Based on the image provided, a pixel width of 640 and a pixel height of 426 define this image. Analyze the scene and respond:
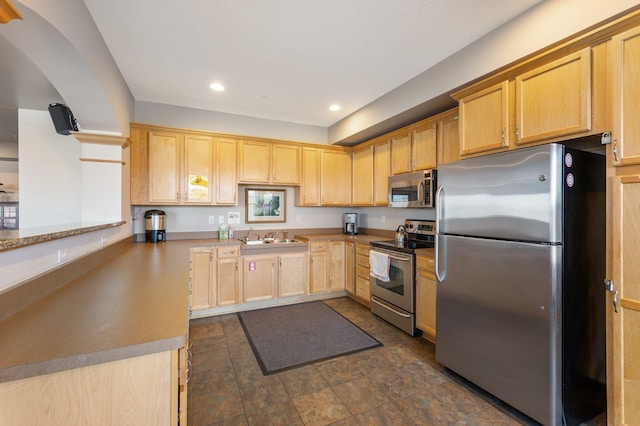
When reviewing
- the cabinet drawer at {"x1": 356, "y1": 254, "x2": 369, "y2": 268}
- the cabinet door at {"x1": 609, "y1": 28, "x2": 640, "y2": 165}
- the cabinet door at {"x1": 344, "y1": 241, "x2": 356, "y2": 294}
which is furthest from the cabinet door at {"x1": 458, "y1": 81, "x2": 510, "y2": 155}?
the cabinet door at {"x1": 344, "y1": 241, "x2": 356, "y2": 294}

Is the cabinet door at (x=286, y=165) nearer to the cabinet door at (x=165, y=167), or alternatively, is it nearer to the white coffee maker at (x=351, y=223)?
the white coffee maker at (x=351, y=223)

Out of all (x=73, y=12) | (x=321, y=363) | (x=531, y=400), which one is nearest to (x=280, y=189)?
(x=321, y=363)

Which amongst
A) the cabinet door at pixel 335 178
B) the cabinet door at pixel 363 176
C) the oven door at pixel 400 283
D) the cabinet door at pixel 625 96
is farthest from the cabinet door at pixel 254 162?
the cabinet door at pixel 625 96

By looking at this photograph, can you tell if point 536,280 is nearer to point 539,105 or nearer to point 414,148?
point 539,105

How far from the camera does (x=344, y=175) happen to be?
4.57m

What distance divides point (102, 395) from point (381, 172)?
3.56 m

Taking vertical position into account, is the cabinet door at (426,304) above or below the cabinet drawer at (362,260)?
below

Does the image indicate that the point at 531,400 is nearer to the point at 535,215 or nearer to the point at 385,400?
the point at 385,400

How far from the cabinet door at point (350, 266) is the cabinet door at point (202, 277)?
186 cm

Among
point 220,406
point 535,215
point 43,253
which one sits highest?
point 535,215

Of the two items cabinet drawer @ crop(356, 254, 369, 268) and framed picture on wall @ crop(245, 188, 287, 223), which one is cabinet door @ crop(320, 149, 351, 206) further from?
cabinet drawer @ crop(356, 254, 369, 268)

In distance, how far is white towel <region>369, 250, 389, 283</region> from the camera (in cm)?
327

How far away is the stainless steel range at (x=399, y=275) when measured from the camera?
9.72 ft

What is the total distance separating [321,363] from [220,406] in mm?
871
